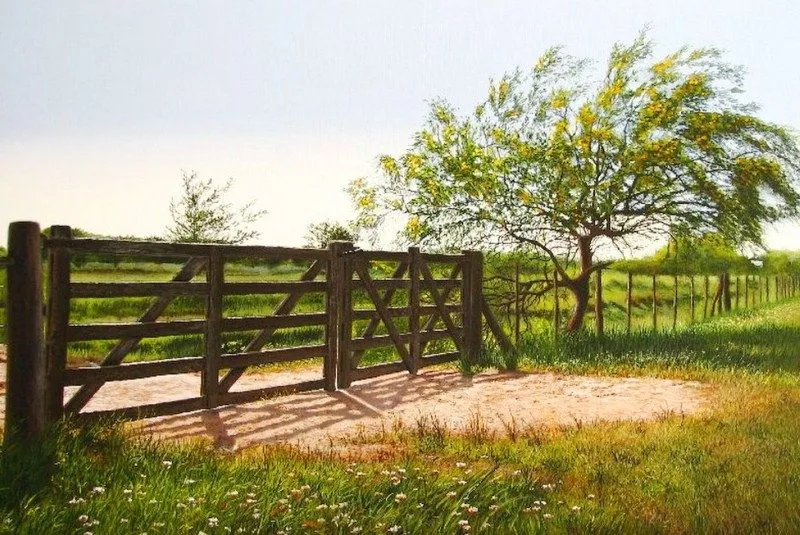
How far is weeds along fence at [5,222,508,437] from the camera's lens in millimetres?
6223

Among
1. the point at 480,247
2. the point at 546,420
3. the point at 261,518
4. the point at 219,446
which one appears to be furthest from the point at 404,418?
the point at 480,247

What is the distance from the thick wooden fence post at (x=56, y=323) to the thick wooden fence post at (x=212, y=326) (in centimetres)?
179

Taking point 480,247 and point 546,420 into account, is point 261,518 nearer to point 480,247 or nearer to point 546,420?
point 546,420

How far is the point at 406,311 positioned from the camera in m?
12.5

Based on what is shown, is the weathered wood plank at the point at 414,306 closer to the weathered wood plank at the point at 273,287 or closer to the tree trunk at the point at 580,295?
the weathered wood plank at the point at 273,287

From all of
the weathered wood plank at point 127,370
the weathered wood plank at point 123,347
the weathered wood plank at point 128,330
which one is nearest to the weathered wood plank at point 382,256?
the weathered wood plank at point 123,347

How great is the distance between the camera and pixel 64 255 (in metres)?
7.59

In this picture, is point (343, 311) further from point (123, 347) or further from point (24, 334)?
point (24, 334)

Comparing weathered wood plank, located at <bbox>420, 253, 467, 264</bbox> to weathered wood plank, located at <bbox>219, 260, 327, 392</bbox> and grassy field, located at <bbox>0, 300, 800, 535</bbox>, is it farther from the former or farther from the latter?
grassy field, located at <bbox>0, 300, 800, 535</bbox>

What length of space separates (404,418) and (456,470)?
3.09 meters

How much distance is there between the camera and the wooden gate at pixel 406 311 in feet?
36.6

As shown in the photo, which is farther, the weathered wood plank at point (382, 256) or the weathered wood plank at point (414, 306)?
the weathered wood plank at point (414, 306)

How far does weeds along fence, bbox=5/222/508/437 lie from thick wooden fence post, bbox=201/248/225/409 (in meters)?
0.01

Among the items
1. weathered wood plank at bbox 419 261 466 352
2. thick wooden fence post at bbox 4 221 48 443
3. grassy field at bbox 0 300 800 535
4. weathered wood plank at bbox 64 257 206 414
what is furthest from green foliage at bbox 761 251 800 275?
thick wooden fence post at bbox 4 221 48 443
